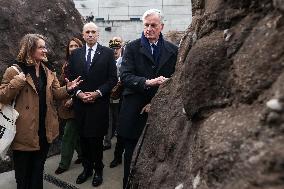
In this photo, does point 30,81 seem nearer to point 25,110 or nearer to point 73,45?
point 25,110

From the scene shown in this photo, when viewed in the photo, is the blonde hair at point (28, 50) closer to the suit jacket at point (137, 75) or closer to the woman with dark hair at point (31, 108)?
the woman with dark hair at point (31, 108)

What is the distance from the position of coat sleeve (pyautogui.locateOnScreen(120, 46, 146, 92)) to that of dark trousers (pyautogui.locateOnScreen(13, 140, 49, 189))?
3.66 feet

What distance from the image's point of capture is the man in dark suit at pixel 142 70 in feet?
13.9

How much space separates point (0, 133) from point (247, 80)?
2799mm

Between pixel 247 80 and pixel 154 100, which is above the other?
pixel 247 80

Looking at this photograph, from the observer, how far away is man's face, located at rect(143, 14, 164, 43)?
4.20 m

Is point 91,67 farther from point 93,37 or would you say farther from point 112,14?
point 112,14

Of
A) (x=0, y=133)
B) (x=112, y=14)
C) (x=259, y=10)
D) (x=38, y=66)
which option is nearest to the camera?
(x=259, y=10)

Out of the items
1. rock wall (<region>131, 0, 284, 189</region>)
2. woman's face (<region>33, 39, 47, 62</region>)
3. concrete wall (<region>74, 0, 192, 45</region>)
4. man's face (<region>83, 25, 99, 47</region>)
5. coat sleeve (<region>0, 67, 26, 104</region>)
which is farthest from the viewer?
concrete wall (<region>74, 0, 192, 45</region>)

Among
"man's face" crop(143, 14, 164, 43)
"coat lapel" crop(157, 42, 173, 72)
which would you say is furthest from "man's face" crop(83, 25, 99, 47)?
"coat lapel" crop(157, 42, 173, 72)

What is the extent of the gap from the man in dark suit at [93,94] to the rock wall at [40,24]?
1507 millimetres

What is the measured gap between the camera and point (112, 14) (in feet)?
52.6

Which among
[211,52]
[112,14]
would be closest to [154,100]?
[211,52]

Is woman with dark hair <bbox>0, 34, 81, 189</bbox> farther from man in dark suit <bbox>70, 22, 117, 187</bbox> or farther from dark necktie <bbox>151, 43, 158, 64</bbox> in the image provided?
dark necktie <bbox>151, 43, 158, 64</bbox>
